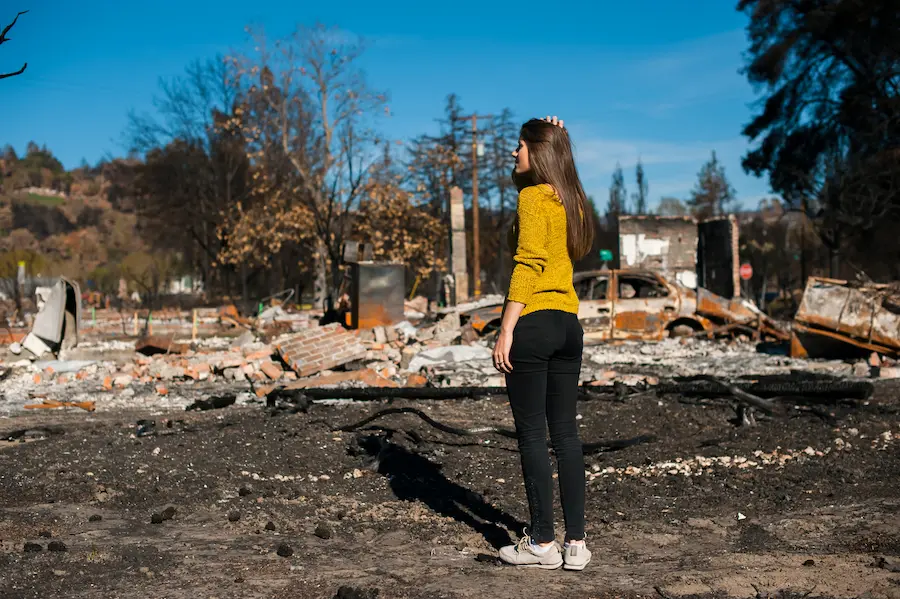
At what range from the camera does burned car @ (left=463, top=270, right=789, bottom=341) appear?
1558cm

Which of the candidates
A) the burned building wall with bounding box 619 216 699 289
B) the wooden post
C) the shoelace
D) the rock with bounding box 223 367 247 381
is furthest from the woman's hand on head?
the burned building wall with bounding box 619 216 699 289

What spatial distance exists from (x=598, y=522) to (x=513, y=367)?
1.27 metres

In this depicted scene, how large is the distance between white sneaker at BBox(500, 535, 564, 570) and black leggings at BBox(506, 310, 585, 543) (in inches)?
1.8

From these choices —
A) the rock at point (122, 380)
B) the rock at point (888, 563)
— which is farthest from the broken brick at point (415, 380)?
the rock at point (888, 563)

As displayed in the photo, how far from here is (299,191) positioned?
33625 mm

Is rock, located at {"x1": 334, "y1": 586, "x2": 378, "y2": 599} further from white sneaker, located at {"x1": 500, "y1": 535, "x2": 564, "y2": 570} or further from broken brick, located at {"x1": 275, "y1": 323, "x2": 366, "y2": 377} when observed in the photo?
broken brick, located at {"x1": 275, "y1": 323, "x2": 366, "y2": 377}

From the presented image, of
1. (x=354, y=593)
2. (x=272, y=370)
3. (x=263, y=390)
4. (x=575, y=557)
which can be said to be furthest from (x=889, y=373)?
(x=354, y=593)

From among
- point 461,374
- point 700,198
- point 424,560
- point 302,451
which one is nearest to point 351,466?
point 302,451

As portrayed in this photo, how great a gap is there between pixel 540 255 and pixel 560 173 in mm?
372

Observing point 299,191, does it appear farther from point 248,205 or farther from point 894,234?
point 894,234

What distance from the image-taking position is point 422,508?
14.9 ft

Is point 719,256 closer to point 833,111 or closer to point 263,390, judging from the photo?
point 833,111

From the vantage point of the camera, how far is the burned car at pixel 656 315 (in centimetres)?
1558

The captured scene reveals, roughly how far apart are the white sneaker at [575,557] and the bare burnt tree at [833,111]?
982 inches
